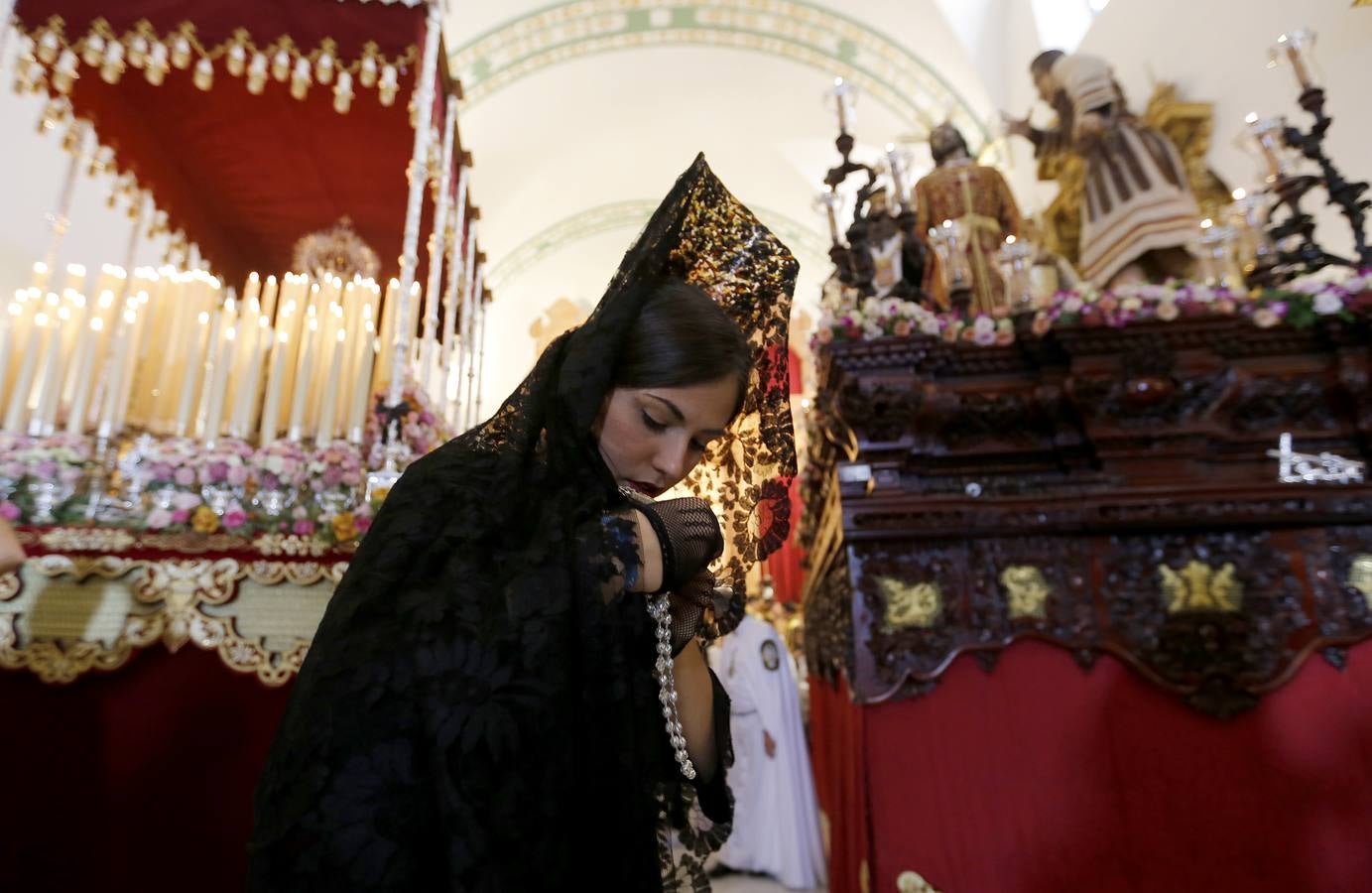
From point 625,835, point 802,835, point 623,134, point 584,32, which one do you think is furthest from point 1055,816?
point 623,134

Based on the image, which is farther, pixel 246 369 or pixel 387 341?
pixel 387 341

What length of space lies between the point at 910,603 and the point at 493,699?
205 cm

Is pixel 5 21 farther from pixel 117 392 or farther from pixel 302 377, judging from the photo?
pixel 302 377

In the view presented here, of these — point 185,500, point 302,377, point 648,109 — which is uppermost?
point 648,109

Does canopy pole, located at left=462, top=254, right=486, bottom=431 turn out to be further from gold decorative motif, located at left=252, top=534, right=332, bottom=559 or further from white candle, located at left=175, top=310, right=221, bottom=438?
gold decorative motif, located at left=252, top=534, right=332, bottom=559

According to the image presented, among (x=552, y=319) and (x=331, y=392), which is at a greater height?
(x=552, y=319)

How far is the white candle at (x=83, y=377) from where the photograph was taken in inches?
108

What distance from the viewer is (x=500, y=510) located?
779mm

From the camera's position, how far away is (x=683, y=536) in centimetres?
78

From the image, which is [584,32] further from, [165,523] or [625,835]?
[625,835]

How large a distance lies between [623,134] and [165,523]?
7800 mm

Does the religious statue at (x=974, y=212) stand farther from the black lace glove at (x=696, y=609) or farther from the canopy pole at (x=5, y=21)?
the canopy pole at (x=5, y=21)

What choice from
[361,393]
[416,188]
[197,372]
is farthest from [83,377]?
[416,188]

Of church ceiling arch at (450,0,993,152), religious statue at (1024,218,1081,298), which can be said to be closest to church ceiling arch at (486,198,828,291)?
church ceiling arch at (450,0,993,152)
